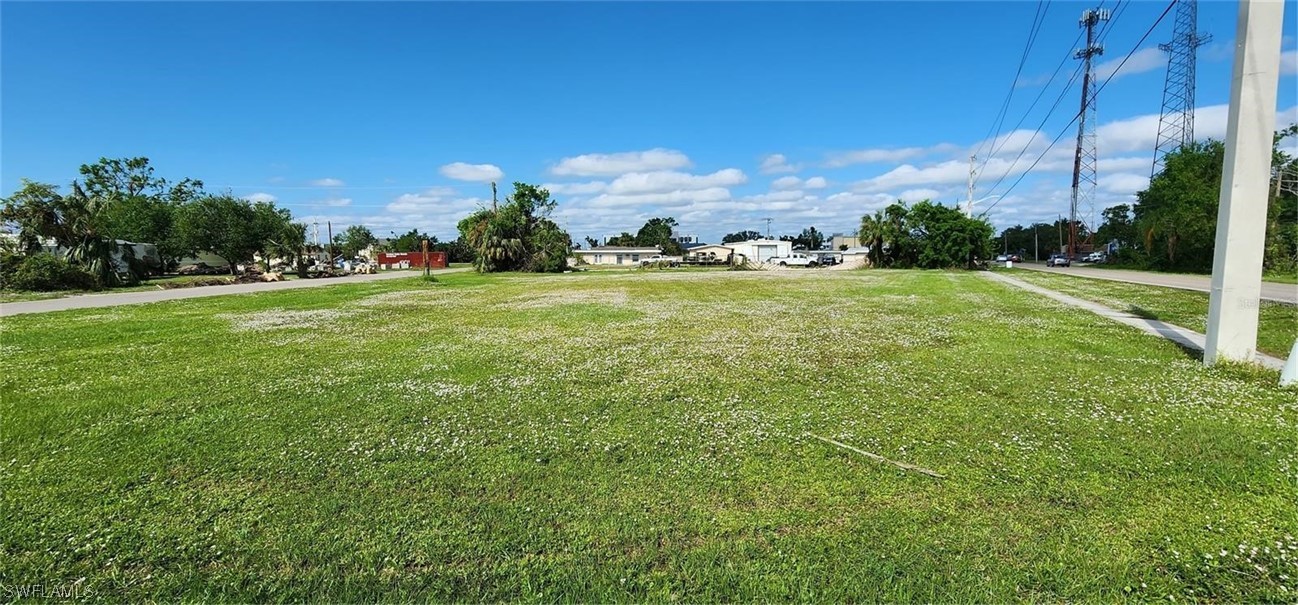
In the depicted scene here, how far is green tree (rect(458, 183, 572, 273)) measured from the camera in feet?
158

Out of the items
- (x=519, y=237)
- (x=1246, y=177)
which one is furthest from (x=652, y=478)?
(x=519, y=237)

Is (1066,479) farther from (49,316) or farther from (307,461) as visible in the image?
(49,316)

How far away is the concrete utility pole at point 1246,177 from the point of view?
6.74 m

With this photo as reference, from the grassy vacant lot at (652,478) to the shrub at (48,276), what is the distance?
2332 centimetres

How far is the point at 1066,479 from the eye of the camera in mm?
3898

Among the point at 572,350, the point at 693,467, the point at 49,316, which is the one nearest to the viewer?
the point at 693,467

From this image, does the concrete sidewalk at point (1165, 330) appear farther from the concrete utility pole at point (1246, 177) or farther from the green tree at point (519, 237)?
the green tree at point (519, 237)

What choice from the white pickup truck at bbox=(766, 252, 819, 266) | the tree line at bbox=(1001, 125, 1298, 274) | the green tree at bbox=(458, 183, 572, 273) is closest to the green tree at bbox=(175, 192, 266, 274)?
the green tree at bbox=(458, 183, 572, 273)

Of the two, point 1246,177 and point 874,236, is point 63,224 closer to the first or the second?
point 1246,177

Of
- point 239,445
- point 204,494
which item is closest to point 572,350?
point 239,445

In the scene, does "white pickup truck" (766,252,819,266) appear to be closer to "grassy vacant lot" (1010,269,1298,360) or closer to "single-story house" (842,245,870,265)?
"single-story house" (842,245,870,265)

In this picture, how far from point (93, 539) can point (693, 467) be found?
3798 mm

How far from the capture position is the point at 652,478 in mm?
4012

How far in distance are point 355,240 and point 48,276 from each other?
82.4 m
